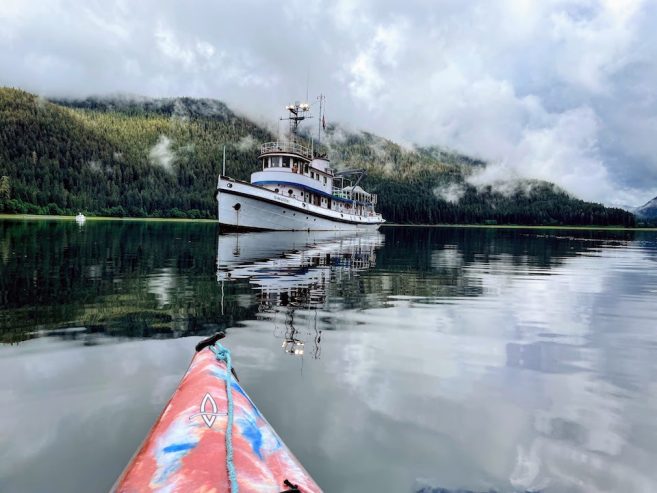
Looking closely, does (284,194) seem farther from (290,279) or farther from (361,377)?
(361,377)

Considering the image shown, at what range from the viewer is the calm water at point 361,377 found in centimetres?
414

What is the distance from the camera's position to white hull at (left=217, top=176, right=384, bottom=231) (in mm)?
42656

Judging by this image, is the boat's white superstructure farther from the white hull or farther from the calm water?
the calm water

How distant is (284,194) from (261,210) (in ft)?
14.3

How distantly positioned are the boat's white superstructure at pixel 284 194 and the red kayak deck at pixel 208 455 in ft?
128

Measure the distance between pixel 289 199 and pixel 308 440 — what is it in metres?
41.3

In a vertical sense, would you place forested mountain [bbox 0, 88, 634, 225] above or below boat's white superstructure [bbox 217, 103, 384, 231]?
above

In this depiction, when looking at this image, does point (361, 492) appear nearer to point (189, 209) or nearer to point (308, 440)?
point (308, 440)

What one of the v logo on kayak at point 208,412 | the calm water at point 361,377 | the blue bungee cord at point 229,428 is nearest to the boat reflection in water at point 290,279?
the calm water at point 361,377

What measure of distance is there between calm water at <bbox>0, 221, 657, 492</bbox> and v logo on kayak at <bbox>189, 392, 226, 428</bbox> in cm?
104

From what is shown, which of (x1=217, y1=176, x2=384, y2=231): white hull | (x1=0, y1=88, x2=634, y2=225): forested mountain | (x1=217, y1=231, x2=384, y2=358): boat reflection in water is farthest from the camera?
(x1=0, y1=88, x2=634, y2=225): forested mountain

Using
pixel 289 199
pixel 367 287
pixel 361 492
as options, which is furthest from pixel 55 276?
pixel 289 199

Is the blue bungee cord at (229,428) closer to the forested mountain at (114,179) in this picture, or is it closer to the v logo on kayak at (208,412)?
the v logo on kayak at (208,412)

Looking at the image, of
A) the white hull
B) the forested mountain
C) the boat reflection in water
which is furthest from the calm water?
the forested mountain
